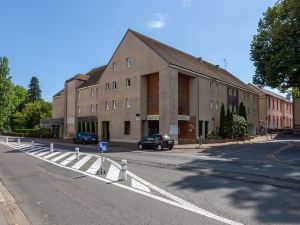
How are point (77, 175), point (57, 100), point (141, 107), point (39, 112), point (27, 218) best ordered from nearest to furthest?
point (27, 218), point (77, 175), point (141, 107), point (57, 100), point (39, 112)

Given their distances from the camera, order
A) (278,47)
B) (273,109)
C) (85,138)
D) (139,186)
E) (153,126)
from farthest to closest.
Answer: (273,109) → (85,138) → (153,126) → (278,47) → (139,186)

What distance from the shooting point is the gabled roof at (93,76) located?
173ft

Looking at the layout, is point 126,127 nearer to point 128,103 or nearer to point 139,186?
point 128,103

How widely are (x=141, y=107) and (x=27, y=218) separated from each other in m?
32.2

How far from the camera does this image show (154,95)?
3934 cm

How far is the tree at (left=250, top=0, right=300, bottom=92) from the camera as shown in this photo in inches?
1127

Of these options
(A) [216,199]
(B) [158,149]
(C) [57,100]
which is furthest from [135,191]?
(C) [57,100]

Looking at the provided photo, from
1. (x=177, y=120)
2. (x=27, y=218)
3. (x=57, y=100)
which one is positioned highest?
(x=57, y=100)

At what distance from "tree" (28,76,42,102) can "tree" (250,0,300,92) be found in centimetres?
7712

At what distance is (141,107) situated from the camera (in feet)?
129

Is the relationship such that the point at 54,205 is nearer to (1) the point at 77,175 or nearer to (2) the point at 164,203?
(2) the point at 164,203

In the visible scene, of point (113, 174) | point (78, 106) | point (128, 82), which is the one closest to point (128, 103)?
point (128, 82)

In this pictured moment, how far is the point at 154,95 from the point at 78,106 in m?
19.8

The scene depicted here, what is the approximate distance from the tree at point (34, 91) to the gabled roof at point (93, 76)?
43.0 m
